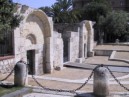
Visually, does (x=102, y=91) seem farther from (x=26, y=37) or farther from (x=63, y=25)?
(x=63, y=25)

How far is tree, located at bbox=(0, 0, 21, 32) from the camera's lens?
9.35 m

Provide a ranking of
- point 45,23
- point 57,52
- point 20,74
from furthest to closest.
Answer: point 57,52
point 45,23
point 20,74

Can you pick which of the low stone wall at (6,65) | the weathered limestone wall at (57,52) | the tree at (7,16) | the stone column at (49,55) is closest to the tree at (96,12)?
the weathered limestone wall at (57,52)

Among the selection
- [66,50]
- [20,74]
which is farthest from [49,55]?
[20,74]

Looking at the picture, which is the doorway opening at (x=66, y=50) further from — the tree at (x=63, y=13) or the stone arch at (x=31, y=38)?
the tree at (x=63, y=13)

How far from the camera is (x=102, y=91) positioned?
9.86 metres

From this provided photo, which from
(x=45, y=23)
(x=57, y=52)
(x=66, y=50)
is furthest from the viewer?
(x=66, y=50)

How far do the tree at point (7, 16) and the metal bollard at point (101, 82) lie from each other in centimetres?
344

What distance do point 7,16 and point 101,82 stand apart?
3960 millimetres

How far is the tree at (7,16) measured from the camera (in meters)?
9.35

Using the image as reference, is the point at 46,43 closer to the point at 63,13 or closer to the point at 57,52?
the point at 57,52

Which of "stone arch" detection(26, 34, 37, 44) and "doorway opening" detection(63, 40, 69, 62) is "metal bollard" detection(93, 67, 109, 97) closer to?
"stone arch" detection(26, 34, 37, 44)

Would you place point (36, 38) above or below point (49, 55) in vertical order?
above

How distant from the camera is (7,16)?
380 inches
